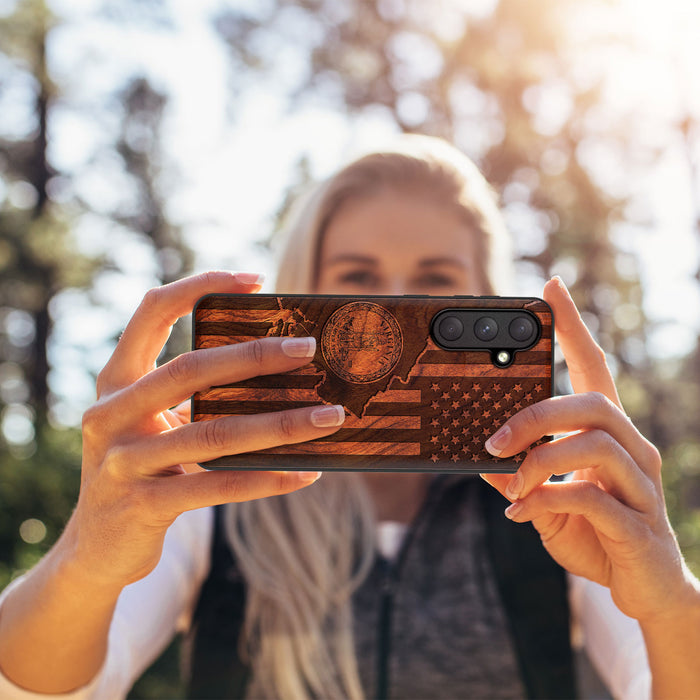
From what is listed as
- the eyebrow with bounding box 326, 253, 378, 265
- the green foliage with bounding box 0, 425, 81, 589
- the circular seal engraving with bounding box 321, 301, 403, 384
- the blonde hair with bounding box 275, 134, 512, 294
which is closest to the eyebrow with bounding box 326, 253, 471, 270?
the eyebrow with bounding box 326, 253, 378, 265

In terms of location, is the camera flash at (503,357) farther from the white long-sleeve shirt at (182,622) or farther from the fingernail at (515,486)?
the white long-sleeve shirt at (182,622)

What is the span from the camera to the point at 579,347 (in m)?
1.52

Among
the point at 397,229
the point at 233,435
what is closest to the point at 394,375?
the point at 233,435

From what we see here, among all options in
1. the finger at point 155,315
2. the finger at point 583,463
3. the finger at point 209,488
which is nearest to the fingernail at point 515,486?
the finger at point 583,463

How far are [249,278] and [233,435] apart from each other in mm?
371

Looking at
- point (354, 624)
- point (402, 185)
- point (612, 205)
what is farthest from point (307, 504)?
point (612, 205)

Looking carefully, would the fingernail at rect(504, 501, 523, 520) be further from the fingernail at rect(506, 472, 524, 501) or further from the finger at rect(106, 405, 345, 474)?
the finger at rect(106, 405, 345, 474)

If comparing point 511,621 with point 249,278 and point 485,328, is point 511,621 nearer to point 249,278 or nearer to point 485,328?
point 485,328

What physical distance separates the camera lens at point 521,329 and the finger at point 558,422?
150 mm

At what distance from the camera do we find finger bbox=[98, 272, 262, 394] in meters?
1.42

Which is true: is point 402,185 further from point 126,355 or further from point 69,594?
point 69,594

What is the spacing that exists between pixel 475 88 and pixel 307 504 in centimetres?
1041

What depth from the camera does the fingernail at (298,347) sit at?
1.32m

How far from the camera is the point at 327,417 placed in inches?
51.6
